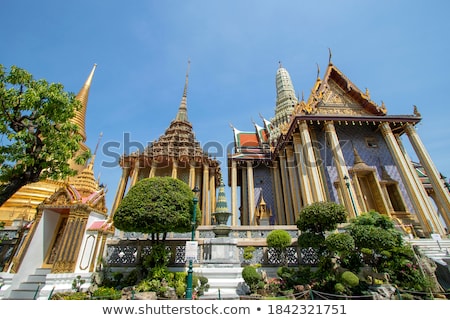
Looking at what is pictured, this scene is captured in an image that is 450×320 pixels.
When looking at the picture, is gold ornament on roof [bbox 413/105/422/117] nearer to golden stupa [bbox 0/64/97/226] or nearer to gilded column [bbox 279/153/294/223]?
gilded column [bbox 279/153/294/223]

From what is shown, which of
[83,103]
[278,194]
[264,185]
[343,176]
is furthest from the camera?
[83,103]

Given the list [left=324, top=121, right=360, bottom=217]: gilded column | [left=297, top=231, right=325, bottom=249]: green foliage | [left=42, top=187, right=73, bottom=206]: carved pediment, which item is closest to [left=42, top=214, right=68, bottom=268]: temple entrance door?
[left=42, top=187, right=73, bottom=206]: carved pediment

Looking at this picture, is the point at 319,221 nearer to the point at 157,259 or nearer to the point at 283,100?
the point at 157,259

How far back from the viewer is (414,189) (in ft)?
41.4

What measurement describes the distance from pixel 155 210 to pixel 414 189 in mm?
14254

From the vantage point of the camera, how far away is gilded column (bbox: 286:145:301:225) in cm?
1540

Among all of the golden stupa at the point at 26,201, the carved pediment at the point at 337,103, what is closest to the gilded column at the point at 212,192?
the carved pediment at the point at 337,103

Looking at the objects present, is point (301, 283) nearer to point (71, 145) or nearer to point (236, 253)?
point (236, 253)

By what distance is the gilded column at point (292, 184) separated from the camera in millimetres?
15405

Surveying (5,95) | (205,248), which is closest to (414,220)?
(205,248)

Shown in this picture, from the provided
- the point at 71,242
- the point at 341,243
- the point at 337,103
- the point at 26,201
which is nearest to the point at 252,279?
the point at 341,243

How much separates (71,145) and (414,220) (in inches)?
706

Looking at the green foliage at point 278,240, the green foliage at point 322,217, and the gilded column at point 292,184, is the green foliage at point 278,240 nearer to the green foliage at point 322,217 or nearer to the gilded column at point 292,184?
the green foliage at point 322,217
